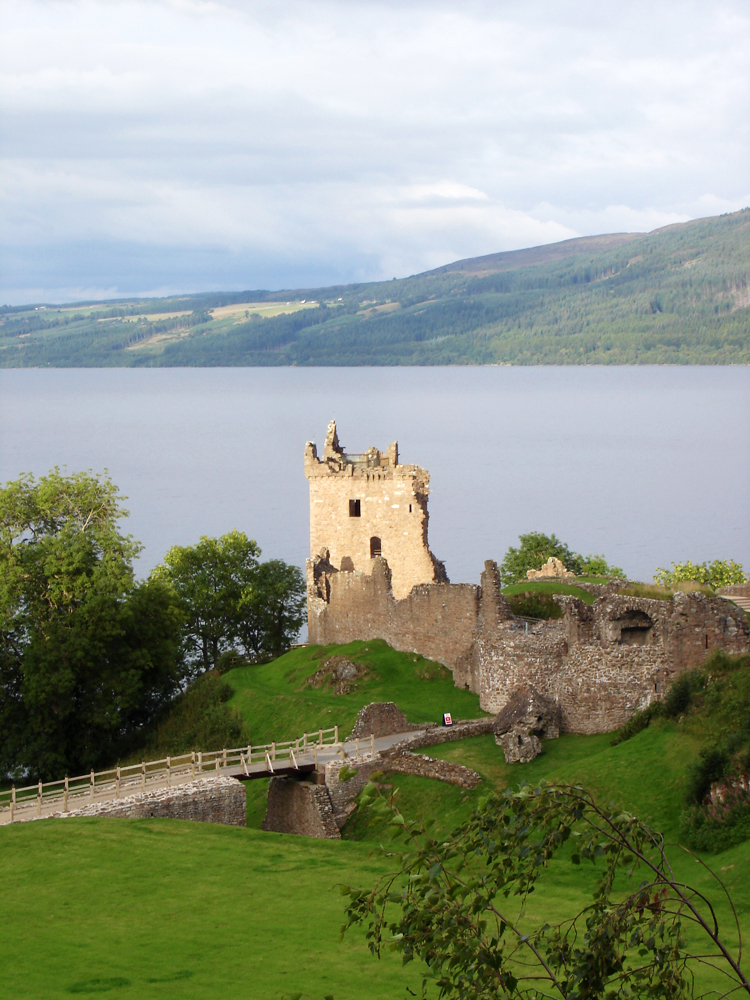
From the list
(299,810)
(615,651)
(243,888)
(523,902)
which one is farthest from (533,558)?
(523,902)

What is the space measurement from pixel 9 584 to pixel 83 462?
377 ft

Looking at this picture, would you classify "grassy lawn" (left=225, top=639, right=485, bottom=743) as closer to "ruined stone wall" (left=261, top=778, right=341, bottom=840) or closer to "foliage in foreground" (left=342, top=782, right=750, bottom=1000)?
"ruined stone wall" (left=261, top=778, right=341, bottom=840)

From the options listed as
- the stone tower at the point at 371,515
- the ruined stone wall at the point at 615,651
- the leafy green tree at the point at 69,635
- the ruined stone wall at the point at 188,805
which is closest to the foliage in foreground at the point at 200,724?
the leafy green tree at the point at 69,635

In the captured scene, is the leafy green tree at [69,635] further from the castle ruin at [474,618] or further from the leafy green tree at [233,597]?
the leafy green tree at [233,597]

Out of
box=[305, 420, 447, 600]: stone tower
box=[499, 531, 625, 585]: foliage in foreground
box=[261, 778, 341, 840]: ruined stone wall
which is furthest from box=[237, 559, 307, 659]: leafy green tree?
box=[261, 778, 341, 840]: ruined stone wall

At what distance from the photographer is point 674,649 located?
3059 cm

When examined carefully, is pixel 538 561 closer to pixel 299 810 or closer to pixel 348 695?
pixel 348 695

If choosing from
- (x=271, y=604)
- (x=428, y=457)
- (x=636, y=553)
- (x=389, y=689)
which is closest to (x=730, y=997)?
(x=389, y=689)

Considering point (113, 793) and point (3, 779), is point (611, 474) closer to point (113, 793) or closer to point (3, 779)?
point (3, 779)

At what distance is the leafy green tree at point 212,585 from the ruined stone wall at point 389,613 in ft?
27.1

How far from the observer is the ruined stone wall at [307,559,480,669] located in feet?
131

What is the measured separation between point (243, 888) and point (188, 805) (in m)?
6.85

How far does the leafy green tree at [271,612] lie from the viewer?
189ft

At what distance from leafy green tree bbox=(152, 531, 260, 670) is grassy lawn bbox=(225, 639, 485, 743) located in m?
9.23
